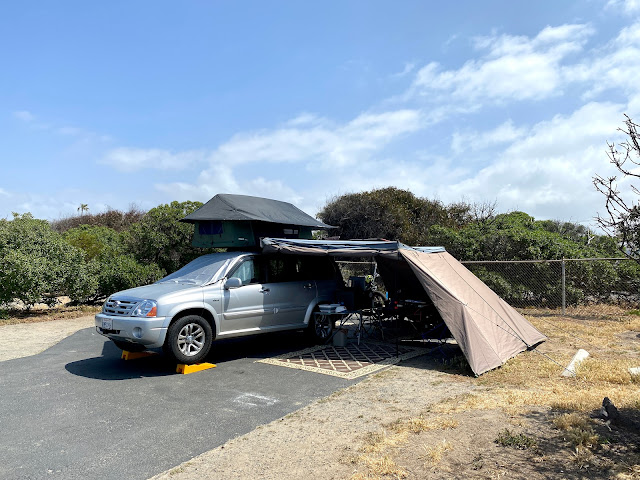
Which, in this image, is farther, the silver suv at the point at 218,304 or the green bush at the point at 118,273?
the green bush at the point at 118,273

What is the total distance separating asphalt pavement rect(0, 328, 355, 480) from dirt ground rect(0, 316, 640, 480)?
32cm

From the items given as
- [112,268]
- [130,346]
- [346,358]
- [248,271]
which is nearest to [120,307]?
[130,346]

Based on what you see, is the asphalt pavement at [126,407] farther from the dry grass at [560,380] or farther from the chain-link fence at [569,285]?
the chain-link fence at [569,285]

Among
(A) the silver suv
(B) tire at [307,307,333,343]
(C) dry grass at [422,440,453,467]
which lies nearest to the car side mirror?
(A) the silver suv

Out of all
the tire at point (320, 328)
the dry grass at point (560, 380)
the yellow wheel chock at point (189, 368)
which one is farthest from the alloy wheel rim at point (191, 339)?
the dry grass at point (560, 380)

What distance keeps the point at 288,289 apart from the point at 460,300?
3.03m

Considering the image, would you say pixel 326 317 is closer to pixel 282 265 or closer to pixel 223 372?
pixel 282 265

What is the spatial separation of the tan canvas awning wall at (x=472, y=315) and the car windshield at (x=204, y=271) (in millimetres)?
3020

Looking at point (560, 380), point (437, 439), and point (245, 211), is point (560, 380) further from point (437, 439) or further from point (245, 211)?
point (245, 211)

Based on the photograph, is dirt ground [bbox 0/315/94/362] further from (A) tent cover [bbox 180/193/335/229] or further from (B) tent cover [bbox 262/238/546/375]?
(B) tent cover [bbox 262/238/546/375]

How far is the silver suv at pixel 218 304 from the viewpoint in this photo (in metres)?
6.99

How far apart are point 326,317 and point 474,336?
305cm

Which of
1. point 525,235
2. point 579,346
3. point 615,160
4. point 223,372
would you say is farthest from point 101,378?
point 525,235

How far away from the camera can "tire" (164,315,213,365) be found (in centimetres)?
705
